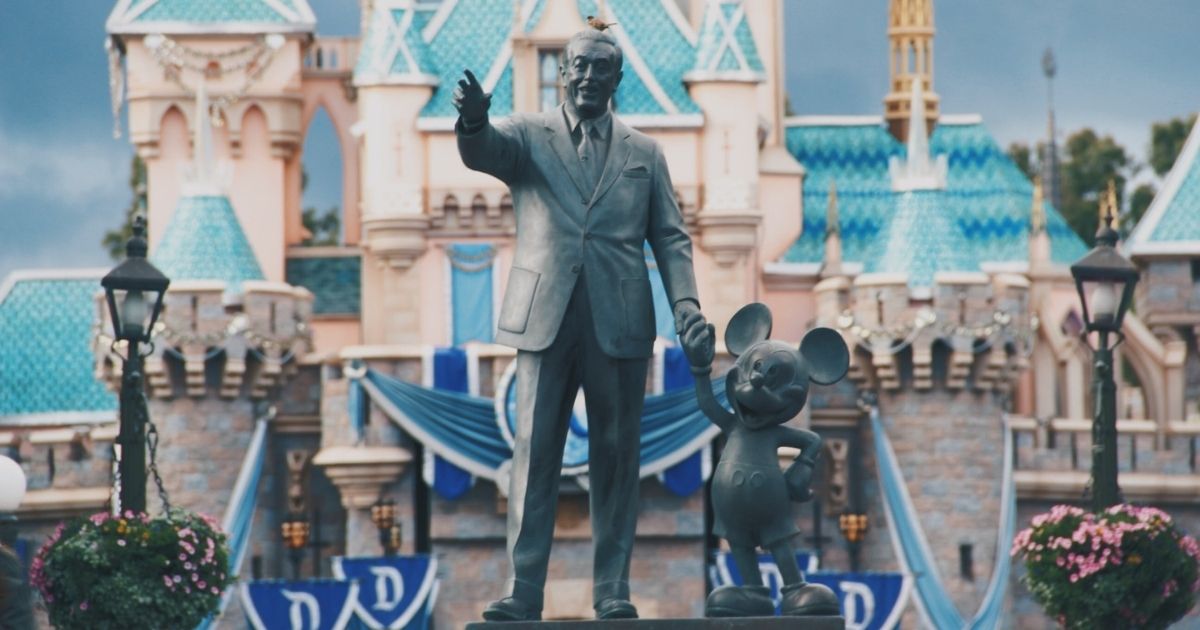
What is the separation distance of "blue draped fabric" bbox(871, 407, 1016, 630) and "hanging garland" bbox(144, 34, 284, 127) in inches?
338

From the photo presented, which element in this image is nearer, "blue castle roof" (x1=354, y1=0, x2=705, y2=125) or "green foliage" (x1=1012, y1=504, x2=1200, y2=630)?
"green foliage" (x1=1012, y1=504, x2=1200, y2=630)

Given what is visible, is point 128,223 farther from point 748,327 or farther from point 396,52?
point 748,327

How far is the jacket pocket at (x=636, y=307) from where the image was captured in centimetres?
1677

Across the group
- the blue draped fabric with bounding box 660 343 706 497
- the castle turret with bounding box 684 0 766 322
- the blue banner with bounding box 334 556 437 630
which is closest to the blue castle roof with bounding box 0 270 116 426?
the blue banner with bounding box 334 556 437 630

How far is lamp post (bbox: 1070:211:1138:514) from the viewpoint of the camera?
2531 centimetres

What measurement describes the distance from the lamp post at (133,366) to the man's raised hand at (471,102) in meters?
8.42

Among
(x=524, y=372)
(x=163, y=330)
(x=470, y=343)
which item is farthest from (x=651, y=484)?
(x=524, y=372)

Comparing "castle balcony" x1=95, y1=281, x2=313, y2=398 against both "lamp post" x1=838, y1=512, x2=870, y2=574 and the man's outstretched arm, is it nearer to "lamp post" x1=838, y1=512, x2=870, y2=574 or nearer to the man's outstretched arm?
"lamp post" x1=838, y1=512, x2=870, y2=574

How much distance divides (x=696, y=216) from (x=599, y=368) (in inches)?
1004

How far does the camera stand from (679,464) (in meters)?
39.8

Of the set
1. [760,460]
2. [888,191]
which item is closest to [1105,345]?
[760,460]

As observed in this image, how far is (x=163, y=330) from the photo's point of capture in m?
40.9

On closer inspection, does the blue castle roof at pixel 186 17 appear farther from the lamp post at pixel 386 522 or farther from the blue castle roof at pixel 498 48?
the lamp post at pixel 386 522

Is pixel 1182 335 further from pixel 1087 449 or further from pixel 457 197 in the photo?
pixel 457 197
